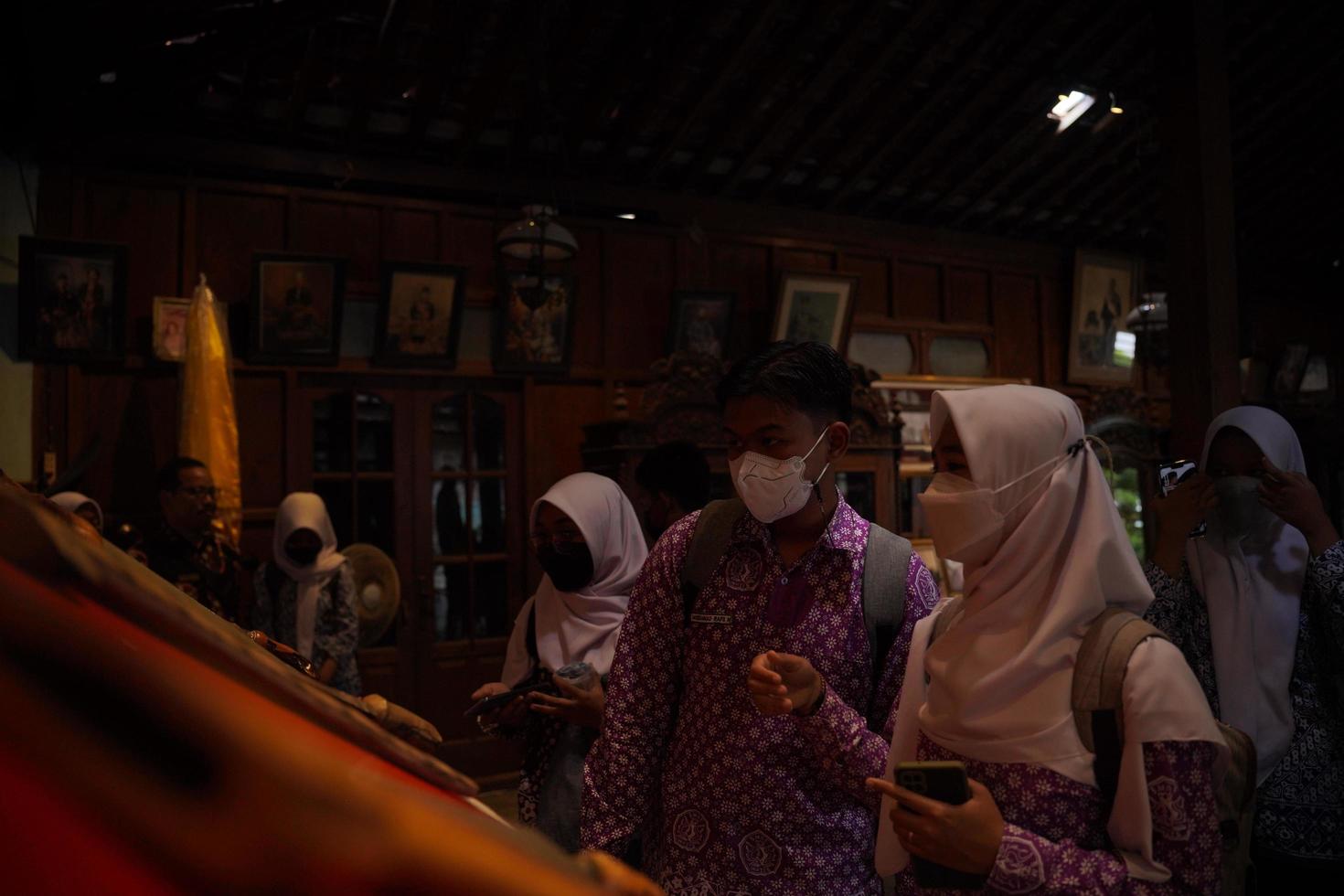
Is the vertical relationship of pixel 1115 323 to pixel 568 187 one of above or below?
below

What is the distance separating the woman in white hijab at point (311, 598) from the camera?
488cm

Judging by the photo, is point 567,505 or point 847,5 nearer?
point 567,505

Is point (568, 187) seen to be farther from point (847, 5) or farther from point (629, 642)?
point (629, 642)

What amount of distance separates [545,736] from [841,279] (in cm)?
613

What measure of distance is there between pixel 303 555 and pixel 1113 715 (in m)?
4.61

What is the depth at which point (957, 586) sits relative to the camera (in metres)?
5.16

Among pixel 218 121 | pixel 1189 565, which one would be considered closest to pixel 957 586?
pixel 1189 565

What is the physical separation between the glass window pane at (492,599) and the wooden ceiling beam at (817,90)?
367 cm

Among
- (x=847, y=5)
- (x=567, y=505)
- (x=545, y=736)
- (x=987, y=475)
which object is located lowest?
(x=545, y=736)

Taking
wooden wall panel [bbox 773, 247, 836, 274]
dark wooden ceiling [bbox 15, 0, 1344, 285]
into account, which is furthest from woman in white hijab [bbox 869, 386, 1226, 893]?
wooden wall panel [bbox 773, 247, 836, 274]

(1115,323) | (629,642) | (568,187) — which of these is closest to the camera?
(629,642)

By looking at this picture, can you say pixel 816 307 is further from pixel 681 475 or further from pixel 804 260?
pixel 681 475

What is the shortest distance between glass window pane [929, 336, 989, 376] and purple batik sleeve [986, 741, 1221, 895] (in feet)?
25.6

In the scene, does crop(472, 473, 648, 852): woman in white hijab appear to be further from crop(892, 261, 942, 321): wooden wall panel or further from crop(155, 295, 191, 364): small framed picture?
crop(892, 261, 942, 321): wooden wall panel
